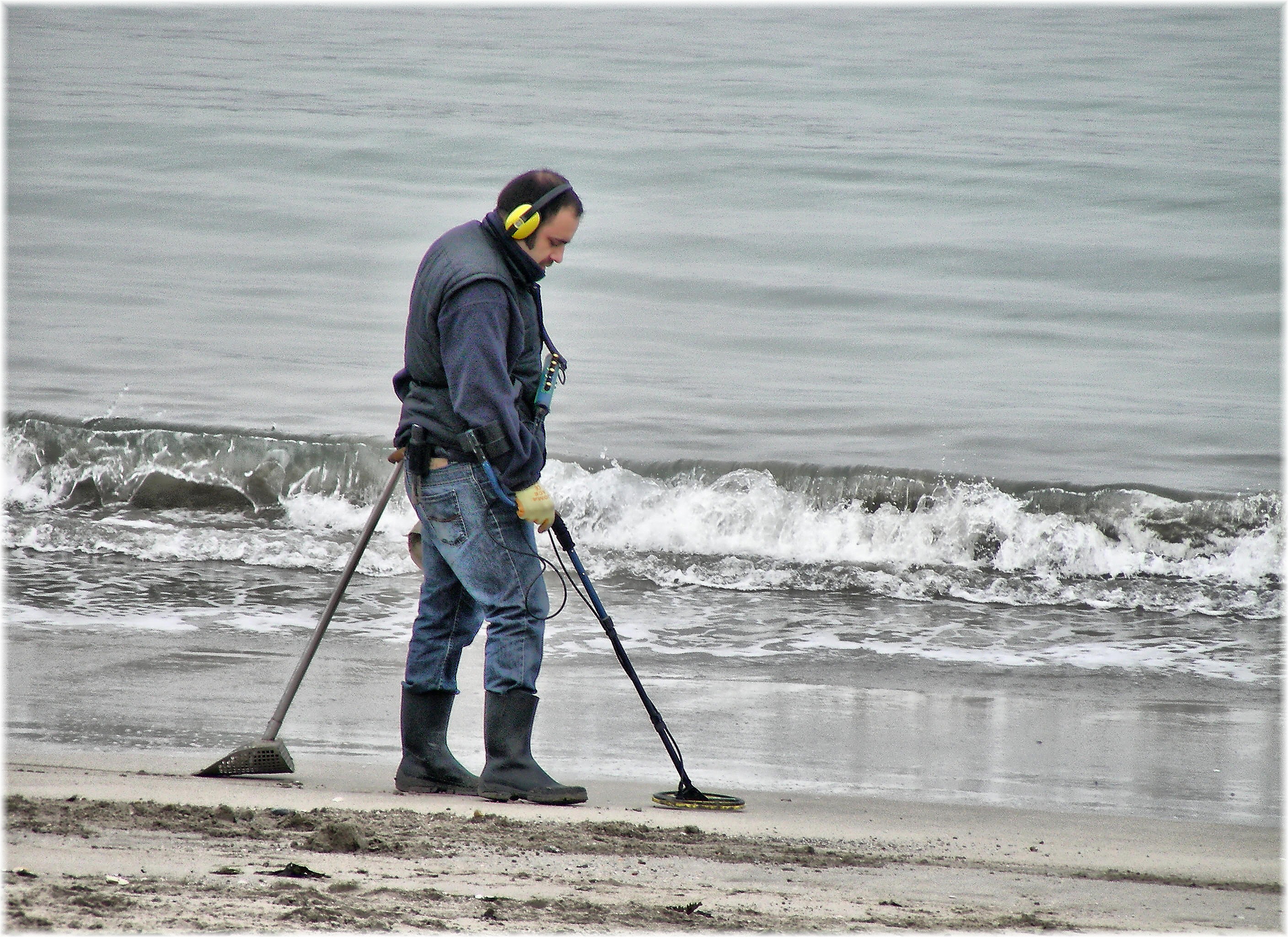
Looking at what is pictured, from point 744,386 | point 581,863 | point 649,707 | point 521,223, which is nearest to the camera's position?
point 581,863

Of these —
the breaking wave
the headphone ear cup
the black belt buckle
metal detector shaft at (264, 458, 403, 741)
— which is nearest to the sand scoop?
metal detector shaft at (264, 458, 403, 741)

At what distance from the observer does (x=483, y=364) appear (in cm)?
351

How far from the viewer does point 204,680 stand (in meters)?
5.45

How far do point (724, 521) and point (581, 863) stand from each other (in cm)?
627

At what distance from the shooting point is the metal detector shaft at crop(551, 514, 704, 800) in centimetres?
383

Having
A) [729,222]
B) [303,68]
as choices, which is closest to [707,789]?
[729,222]

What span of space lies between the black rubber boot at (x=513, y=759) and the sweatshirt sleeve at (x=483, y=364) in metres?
0.65

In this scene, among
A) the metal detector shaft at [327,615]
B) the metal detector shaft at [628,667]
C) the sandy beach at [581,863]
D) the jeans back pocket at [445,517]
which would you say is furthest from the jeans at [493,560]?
the sandy beach at [581,863]

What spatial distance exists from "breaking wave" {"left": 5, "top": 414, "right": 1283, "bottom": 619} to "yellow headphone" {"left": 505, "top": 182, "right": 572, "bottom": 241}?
452 centimetres

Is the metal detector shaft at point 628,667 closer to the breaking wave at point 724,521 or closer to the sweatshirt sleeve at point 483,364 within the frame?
the sweatshirt sleeve at point 483,364

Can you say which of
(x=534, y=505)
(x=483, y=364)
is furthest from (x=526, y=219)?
(x=534, y=505)

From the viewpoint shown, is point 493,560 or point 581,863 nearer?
point 581,863

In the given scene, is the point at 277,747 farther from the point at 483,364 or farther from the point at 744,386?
the point at 744,386

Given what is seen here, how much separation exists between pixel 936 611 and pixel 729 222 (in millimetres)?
13086
